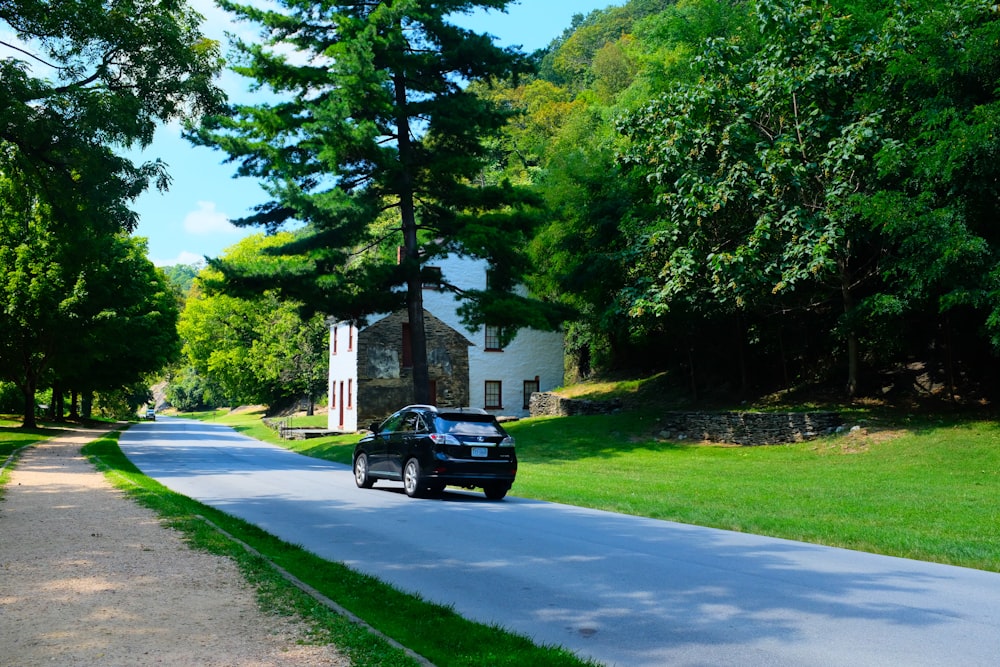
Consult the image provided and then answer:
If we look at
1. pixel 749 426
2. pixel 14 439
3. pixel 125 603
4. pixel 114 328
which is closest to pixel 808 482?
pixel 749 426

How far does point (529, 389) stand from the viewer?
52.5 metres

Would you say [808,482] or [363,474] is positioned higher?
[363,474]

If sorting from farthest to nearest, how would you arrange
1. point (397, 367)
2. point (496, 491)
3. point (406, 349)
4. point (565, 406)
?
point (406, 349) → point (397, 367) → point (565, 406) → point (496, 491)

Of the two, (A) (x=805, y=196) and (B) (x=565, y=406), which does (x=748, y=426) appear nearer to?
(A) (x=805, y=196)

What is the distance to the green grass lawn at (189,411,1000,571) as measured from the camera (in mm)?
12133

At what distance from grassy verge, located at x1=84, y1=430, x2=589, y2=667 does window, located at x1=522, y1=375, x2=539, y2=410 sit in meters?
41.8

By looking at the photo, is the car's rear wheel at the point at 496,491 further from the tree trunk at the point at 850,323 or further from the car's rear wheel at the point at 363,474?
the tree trunk at the point at 850,323

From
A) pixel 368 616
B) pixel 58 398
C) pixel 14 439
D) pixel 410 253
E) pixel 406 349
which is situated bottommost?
pixel 368 616

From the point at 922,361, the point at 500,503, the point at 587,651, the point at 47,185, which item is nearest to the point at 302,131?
the point at 47,185

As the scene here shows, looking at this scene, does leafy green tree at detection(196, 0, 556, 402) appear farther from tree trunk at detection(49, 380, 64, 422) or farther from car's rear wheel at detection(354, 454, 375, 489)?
tree trunk at detection(49, 380, 64, 422)

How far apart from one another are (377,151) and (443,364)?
1835 cm

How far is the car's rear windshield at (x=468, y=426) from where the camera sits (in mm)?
16047

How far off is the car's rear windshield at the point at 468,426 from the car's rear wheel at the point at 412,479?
2.96 ft

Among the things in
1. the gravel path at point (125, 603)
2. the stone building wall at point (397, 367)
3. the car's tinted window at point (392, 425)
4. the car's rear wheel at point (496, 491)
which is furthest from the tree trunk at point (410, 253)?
the gravel path at point (125, 603)
